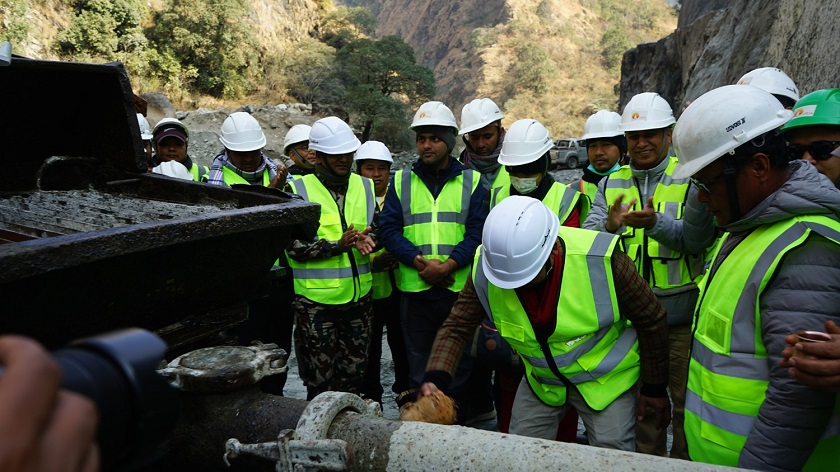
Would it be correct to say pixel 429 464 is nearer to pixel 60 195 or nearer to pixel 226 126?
pixel 60 195

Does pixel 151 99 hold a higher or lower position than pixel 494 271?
higher

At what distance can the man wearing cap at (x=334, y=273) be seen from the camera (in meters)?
3.67

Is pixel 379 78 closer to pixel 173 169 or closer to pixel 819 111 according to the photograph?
pixel 173 169

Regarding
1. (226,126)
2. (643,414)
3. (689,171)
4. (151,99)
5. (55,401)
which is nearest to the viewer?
(55,401)

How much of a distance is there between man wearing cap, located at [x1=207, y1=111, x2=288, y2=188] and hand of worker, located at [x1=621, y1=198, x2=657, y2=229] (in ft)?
9.38

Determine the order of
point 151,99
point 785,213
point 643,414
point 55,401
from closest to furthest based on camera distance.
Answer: point 55,401
point 785,213
point 643,414
point 151,99

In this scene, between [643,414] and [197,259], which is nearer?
[197,259]

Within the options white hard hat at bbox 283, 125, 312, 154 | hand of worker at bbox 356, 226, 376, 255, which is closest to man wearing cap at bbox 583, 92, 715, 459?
hand of worker at bbox 356, 226, 376, 255

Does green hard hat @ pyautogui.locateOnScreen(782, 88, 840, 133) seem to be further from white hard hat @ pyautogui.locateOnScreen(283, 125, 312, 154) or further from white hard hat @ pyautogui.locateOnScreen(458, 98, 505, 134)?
white hard hat @ pyautogui.locateOnScreen(283, 125, 312, 154)

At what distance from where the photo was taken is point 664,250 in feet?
10.6

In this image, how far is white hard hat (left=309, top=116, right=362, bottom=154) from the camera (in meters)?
3.93

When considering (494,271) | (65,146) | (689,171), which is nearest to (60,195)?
(65,146)

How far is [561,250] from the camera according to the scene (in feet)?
7.94

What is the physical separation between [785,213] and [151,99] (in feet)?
67.7
